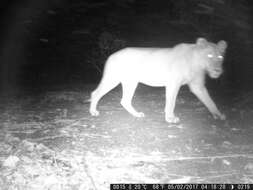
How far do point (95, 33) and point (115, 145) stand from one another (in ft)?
40.3

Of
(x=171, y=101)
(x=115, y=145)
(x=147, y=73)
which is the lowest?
(x=115, y=145)

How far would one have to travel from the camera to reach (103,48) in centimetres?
1322

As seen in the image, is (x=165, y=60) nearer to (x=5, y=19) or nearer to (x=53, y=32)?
(x=53, y=32)

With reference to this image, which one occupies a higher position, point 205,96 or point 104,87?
point 104,87

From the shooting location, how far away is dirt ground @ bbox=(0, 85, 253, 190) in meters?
4.77

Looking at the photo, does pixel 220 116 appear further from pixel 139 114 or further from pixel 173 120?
pixel 139 114

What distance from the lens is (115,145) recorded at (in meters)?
6.05

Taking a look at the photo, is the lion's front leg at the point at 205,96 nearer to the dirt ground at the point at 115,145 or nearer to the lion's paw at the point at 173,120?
the dirt ground at the point at 115,145

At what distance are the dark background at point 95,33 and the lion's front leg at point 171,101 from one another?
4.17 m

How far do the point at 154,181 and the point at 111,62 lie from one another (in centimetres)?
332
